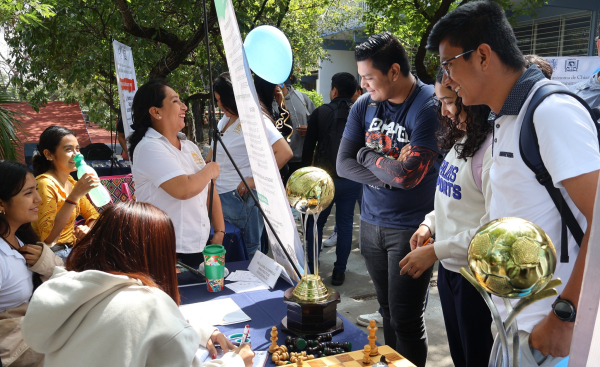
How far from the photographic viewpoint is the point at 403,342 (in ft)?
7.15

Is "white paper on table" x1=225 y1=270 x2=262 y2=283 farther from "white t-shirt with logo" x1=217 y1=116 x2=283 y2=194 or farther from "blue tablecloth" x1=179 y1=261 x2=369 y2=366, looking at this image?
"white t-shirt with logo" x1=217 y1=116 x2=283 y2=194

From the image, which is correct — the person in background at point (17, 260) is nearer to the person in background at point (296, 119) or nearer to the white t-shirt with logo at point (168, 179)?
the white t-shirt with logo at point (168, 179)

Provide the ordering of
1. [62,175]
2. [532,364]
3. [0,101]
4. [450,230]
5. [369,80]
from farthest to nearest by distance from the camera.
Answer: [0,101] → [62,175] → [369,80] → [450,230] → [532,364]

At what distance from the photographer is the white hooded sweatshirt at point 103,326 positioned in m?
1.08

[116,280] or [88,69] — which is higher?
[88,69]

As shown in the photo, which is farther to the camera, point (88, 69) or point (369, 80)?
→ point (88, 69)

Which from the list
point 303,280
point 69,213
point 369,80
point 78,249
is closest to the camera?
point 78,249

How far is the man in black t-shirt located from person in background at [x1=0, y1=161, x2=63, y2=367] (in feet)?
4.99

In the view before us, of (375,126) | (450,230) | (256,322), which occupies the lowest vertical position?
(256,322)

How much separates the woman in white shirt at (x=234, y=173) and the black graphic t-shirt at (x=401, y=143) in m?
Answer: 1.06

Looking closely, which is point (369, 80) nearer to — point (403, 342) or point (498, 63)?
point (498, 63)

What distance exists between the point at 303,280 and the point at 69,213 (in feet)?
6.54

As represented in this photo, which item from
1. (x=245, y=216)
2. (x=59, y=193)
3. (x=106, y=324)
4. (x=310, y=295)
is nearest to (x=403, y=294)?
(x=310, y=295)

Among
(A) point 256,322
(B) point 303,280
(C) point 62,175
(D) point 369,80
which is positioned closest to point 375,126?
(D) point 369,80
